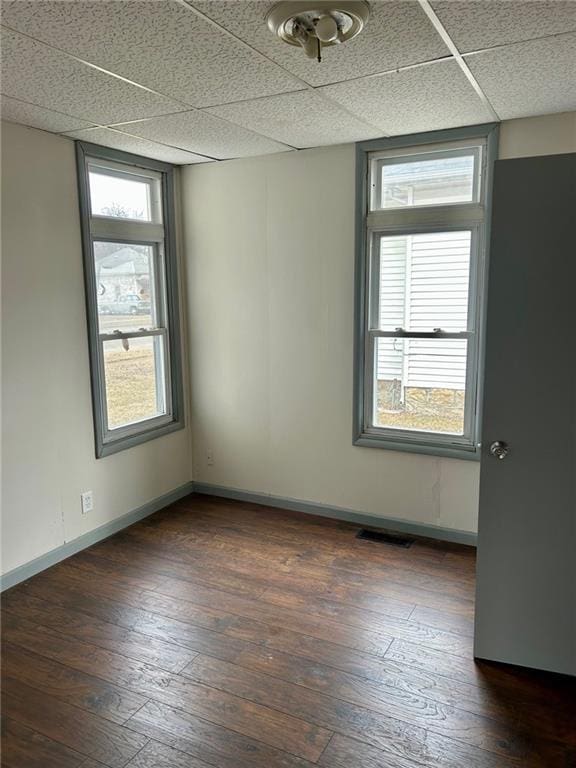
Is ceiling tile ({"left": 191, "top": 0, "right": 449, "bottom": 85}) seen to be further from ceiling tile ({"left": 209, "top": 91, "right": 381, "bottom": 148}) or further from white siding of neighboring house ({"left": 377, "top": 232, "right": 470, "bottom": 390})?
white siding of neighboring house ({"left": 377, "top": 232, "right": 470, "bottom": 390})

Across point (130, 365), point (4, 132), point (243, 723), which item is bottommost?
point (243, 723)

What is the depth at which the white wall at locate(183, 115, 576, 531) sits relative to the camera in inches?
142

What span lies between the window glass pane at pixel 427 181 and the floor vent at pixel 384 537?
2.17m

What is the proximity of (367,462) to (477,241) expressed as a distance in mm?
1608

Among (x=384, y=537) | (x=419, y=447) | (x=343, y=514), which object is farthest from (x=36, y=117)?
(x=384, y=537)

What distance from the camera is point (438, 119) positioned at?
2973 mm

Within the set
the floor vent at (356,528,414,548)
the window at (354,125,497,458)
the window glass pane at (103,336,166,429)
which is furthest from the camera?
the window glass pane at (103,336,166,429)

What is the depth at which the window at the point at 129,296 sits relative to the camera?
347 cm

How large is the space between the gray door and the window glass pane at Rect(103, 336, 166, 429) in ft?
8.19

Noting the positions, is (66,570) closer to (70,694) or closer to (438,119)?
(70,694)

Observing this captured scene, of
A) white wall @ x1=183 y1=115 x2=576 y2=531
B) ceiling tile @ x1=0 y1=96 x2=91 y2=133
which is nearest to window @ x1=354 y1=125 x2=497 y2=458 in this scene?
white wall @ x1=183 y1=115 x2=576 y2=531

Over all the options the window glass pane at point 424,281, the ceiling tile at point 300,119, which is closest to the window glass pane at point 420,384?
the window glass pane at point 424,281

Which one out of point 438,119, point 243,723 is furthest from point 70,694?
point 438,119

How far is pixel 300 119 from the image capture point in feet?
9.55
